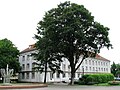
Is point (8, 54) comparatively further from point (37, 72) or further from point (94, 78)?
point (94, 78)

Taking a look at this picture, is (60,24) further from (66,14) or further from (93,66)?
(93,66)

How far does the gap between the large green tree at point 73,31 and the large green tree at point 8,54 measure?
20.7 meters

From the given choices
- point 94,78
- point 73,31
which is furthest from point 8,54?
point 73,31

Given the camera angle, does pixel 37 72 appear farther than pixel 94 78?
Yes

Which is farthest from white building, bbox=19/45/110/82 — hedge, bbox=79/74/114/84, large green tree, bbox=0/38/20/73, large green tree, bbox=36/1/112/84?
large green tree, bbox=36/1/112/84

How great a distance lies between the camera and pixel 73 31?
1674 inches

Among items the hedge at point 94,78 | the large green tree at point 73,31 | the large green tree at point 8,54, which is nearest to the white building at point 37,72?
the large green tree at point 8,54

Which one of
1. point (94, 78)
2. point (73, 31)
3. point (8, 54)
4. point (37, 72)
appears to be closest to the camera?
point (73, 31)

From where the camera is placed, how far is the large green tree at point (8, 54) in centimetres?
6394

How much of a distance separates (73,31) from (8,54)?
96.3ft

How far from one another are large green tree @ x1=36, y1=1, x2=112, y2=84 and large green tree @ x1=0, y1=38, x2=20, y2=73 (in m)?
20.7

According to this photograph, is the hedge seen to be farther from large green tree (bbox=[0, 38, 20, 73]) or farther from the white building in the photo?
large green tree (bbox=[0, 38, 20, 73])

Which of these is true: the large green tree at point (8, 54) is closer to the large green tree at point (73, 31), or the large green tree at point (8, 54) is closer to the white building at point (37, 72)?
the white building at point (37, 72)

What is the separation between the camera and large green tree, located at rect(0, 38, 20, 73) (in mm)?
63938
